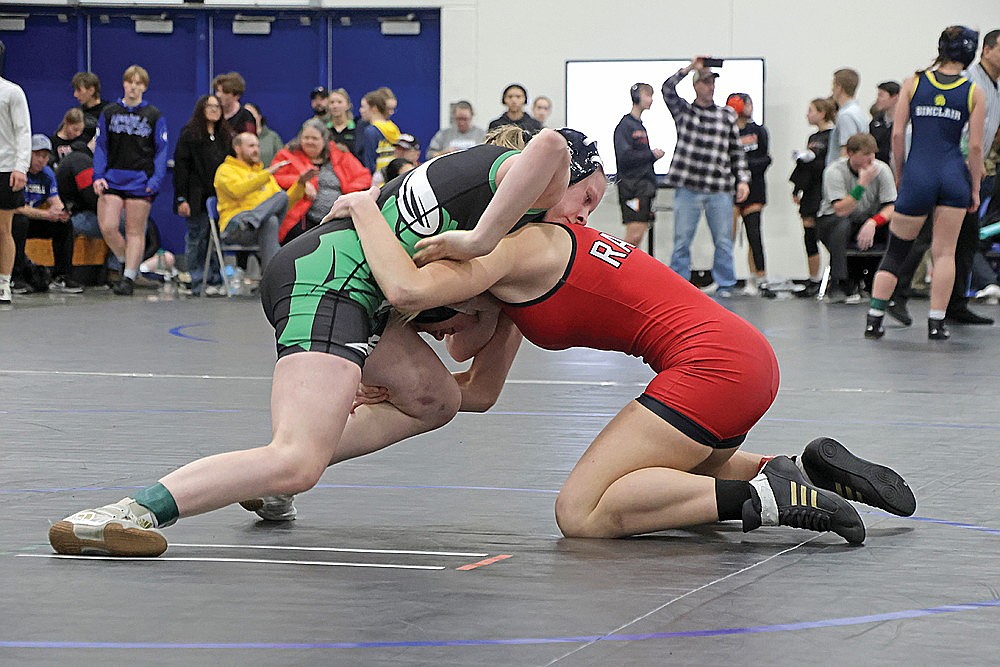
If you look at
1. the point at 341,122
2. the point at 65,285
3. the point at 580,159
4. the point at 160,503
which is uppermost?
the point at 341,122

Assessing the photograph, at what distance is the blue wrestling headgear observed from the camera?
23.8 ft

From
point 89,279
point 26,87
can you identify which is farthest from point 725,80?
point 26,87

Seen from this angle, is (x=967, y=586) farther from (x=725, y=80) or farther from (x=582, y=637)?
(x=725, y=80)

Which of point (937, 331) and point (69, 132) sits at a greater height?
point (69, 132)

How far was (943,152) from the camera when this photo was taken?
7.37m

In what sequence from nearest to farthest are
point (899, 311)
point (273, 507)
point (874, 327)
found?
point (273, 507), point (874, 327), point (899, 311)

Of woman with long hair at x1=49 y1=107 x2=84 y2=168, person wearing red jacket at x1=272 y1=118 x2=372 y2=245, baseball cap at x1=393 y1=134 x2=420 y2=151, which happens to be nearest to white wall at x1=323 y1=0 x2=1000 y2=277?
baseball cap at x1=393 y1=134 x2=420 y2=151

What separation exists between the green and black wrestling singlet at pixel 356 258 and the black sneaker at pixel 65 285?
31.9 feet

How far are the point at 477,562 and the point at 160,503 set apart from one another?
1.94ft

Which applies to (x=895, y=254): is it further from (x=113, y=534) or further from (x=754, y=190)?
(x=113, y=534)

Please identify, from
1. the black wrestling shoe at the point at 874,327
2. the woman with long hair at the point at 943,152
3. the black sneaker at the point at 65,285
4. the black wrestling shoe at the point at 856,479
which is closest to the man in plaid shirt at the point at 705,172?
the black wrestling shoe at the point at 874,327

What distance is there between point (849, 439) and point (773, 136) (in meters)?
10.4

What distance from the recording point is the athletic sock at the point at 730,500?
9.57ft

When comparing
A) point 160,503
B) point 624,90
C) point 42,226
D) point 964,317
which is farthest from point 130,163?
point 160,503
